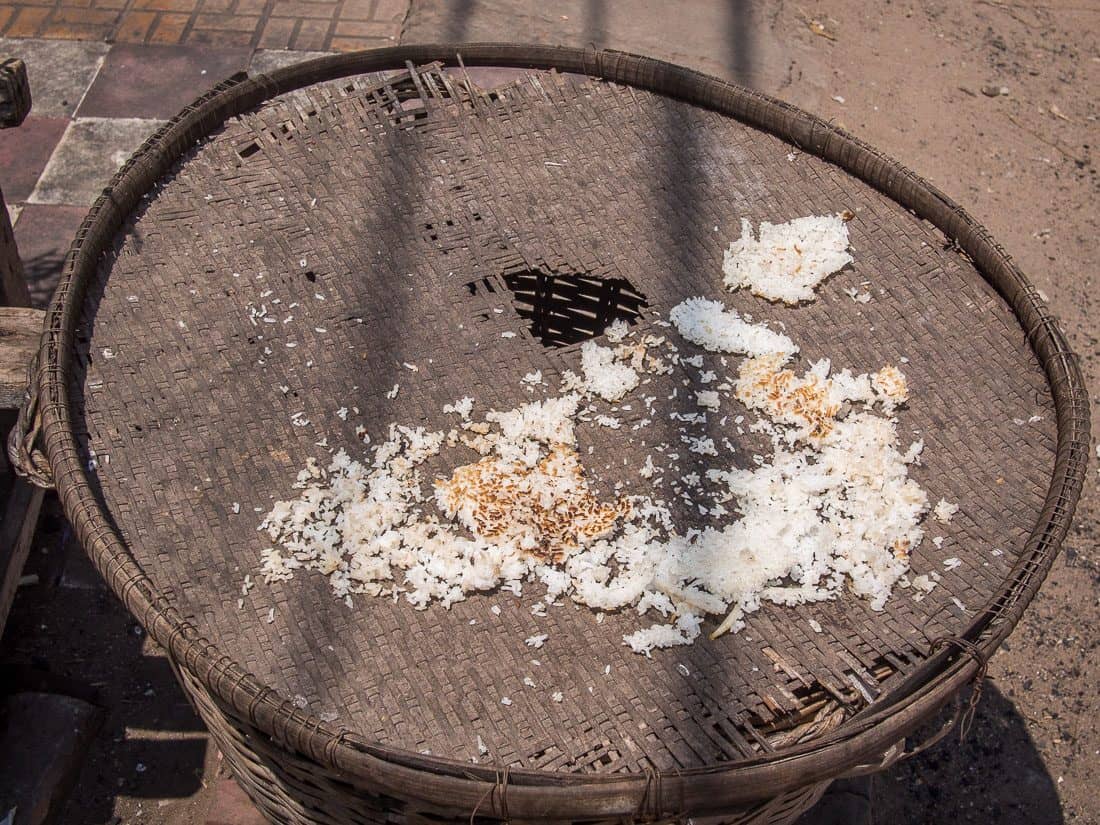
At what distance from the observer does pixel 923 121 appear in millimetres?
4492

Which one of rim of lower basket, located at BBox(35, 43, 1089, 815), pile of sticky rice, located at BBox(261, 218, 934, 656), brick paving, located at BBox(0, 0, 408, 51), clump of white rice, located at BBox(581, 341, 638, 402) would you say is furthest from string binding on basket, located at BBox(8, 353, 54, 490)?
brick paving, located at BBox(0, 0, 408, 51)

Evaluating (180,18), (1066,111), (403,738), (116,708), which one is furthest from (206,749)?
(1066,111)

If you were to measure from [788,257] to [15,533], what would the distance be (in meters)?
2.03

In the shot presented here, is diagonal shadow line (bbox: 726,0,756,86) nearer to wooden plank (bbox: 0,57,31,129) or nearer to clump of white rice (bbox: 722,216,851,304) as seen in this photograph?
clump of white rice (bbox: 722,216,851,304)

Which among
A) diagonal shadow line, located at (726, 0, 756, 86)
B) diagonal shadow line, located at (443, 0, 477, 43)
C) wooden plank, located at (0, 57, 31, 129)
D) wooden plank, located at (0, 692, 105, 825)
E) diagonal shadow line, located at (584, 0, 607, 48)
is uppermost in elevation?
wooden plank, located at (0, 57, 31, 129)

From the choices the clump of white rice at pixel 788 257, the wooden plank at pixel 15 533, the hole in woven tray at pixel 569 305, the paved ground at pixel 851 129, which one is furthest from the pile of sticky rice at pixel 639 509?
the wooden plank at pixel 15 533

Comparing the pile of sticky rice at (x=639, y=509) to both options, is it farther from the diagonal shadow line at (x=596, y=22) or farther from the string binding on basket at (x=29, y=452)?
the diagonal shadow line at (x=596, y=22)

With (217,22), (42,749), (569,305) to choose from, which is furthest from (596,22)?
(42,749)

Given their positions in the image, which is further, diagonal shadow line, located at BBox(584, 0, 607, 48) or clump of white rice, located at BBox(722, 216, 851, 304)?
diagonal shadow line, located at BBox(584, 0, 607, 48)

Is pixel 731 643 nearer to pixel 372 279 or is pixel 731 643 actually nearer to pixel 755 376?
pixel 755 376

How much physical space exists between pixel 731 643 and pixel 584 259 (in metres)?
0.97

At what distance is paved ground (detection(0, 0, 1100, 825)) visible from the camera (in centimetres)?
270

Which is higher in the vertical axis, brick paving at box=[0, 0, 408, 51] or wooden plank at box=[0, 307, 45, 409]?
wooden plank at box=[0, 307, 45, 409]

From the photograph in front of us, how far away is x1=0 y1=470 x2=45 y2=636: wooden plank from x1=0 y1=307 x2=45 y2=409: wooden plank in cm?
61
